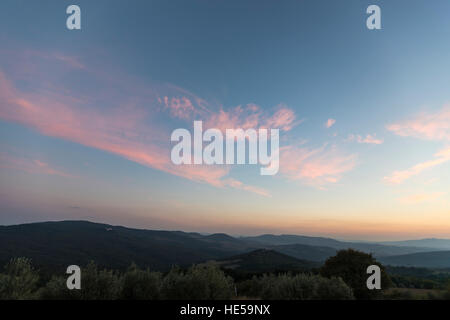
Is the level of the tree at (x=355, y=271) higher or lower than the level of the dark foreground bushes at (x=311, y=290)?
lower

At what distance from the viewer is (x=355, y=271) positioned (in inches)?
2146

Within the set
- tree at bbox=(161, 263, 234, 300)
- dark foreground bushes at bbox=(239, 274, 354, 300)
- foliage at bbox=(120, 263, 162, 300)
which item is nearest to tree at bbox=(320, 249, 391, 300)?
dark foreground bushes at bbox=(239, 274, 354, 300)

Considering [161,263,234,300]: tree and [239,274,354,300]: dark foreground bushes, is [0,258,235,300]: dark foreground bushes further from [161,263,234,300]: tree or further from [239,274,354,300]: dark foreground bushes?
[239,274,354,300]: dark foreground bushes

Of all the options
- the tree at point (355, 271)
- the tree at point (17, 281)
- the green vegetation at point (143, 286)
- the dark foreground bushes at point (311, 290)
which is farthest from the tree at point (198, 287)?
the tree at point (355, 271)

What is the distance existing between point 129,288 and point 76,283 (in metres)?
7.05

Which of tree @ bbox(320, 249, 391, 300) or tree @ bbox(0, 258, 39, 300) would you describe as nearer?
tree @ bbox(0, 258, 39, 300)

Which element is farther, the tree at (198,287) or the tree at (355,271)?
the tree at (355,271)

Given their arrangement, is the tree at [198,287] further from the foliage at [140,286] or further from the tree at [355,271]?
the tree at [355,271]

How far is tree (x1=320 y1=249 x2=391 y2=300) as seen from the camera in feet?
163

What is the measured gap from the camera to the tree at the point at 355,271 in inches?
1951

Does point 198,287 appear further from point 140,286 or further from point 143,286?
point 140,286

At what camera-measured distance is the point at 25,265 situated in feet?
102

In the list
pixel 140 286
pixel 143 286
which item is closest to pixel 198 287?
pixel 143 286
